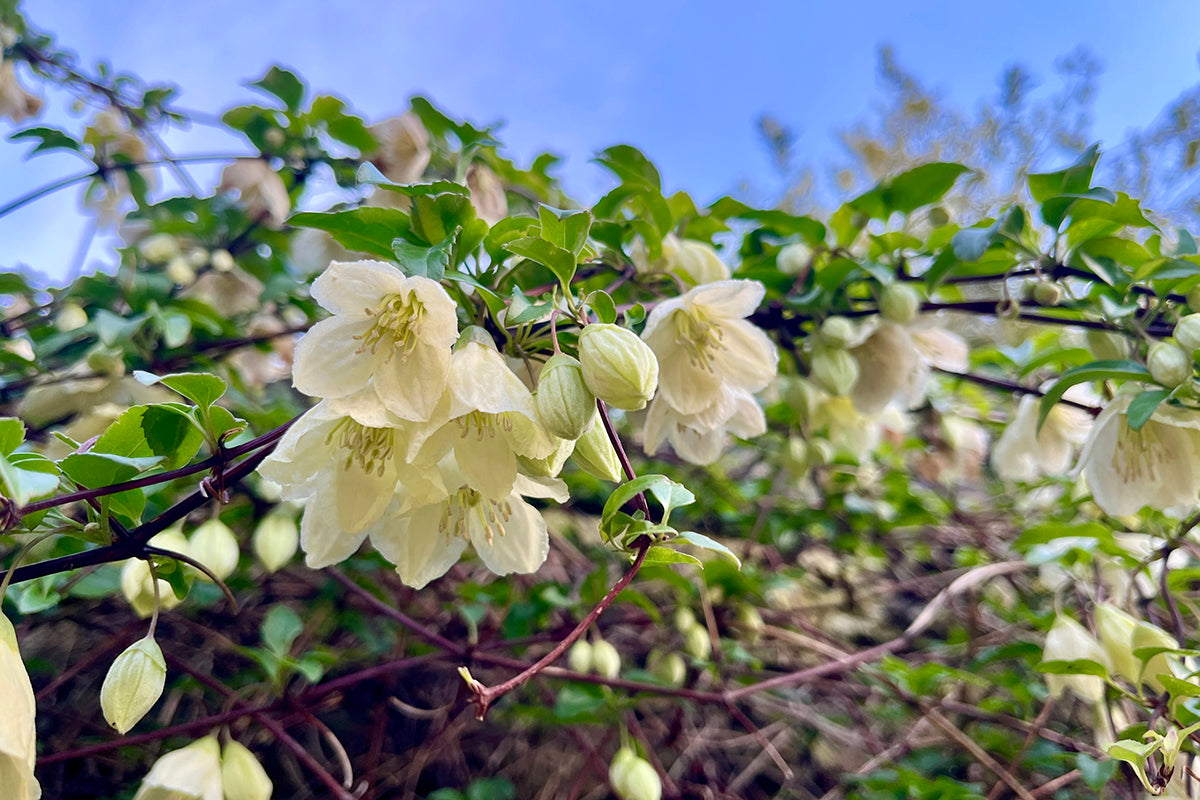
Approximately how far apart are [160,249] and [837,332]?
48.4 inches

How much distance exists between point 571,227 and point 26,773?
55 centimetres

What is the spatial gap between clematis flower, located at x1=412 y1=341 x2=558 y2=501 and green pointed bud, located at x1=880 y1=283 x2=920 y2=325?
56 cm

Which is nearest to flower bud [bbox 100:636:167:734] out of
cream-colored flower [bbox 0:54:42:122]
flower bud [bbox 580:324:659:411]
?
flower bud [bbox 580:324:659:411]

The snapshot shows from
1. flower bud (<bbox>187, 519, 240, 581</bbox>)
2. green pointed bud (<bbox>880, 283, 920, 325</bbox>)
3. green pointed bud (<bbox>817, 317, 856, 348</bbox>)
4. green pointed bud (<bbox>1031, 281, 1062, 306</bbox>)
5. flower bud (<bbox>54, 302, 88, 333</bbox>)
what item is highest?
green pointed bud (<bbox>1031, 281, 1062, 306</bbox>)

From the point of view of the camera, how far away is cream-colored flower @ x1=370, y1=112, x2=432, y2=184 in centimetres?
103

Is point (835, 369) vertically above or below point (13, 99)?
above

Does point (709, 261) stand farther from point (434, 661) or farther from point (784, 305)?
point (434, 661)

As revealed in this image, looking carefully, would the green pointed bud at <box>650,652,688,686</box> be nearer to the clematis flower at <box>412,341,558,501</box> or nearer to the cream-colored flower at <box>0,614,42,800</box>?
the clematis flower at <box>412,341,558,501</box>

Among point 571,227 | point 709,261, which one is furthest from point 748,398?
point 571,227

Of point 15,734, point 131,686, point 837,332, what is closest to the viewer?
point 15,734

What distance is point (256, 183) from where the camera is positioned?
1.13m

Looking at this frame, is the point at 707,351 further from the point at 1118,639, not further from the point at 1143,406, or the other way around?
the point at 1118,639

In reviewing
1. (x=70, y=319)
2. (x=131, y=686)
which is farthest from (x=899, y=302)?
(x=70, y=319)

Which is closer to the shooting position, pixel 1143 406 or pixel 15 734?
pixel 15 734
